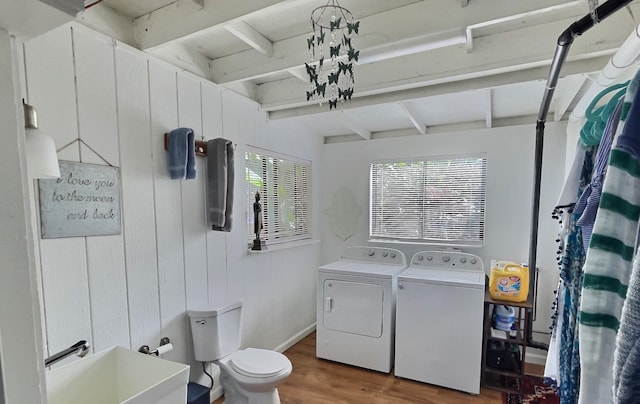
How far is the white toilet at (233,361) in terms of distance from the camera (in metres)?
1.95

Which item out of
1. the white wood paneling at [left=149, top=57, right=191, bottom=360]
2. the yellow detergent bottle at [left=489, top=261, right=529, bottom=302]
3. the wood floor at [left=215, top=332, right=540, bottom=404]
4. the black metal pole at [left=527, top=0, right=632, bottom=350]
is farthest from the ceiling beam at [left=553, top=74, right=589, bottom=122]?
the white wood paneling at [left=149, top=57, right=191, bottom=360]

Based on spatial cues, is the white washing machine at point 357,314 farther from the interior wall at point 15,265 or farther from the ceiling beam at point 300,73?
the interior wall at point 15,265

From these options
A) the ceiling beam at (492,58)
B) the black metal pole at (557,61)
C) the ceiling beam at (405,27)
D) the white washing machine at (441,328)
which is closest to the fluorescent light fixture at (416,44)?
the ceiling beam at (405,27)

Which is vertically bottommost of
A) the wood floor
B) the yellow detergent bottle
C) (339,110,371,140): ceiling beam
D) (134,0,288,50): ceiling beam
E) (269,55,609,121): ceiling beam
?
the wood floor

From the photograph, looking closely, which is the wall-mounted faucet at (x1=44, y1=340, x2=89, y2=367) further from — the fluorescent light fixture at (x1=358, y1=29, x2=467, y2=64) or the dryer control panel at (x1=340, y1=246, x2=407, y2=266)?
the dryer control panel at (x1=340, y1=246, x2=407, y2=266)

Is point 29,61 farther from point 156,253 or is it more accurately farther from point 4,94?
point 4,94

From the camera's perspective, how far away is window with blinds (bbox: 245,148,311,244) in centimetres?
277

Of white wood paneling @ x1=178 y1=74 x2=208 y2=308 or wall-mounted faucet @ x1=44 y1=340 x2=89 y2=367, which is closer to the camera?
wall-mounted faucet @ x1=44 y1=340 x2=89 y2=367

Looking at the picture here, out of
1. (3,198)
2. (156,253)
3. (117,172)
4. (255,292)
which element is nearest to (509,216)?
(255,292)

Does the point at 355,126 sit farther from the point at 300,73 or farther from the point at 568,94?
the point at 568,94

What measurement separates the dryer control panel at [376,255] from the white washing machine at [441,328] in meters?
0.38

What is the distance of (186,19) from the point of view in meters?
1.60

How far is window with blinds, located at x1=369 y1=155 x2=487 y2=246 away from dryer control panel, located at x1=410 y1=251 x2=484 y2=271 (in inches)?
13.3

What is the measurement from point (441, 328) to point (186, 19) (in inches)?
106
